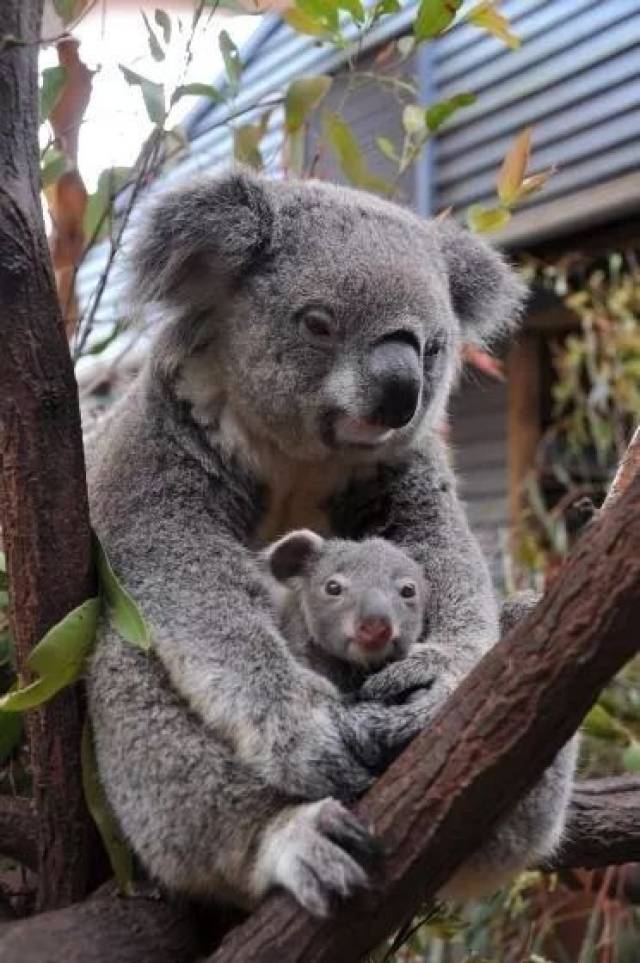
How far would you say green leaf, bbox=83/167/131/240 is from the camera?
2469 millimetres

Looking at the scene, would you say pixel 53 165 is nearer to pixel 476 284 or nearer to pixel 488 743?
pixel 476 284

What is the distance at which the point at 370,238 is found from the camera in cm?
199

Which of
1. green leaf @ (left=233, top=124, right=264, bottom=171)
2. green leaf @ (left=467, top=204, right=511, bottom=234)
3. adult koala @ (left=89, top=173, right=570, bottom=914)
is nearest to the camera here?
adult koala @ (left=89, top=173, right=570, bottom=914)

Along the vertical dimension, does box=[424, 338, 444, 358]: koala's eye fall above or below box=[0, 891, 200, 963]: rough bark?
above

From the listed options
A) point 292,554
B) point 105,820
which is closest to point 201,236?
point 292,554

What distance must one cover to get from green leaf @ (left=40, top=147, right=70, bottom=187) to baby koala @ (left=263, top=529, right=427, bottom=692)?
3.18 feet

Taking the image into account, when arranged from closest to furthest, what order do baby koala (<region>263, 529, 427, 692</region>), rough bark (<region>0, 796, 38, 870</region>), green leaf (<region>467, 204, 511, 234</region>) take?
baby koala (<region>263, 529, 427, 692</region>) < rough bark (<region>0, 796, 38, 870</region>) < green leaf (<region>467, 204, 511, 234</region>)

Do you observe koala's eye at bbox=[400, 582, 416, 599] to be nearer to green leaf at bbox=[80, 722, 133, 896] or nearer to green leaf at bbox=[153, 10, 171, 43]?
green leaf at bbox=[80, 722, 133, 896]

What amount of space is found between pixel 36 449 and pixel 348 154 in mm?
1376


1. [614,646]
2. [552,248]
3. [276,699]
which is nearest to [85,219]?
[276,699]

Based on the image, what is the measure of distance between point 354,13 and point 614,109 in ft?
5.37

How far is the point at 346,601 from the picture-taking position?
71.6 inches

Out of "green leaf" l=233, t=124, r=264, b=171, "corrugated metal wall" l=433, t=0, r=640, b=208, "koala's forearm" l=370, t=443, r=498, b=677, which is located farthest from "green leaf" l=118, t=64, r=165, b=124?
"corrugated metal wall" l=433, t=0, r=640, b=208

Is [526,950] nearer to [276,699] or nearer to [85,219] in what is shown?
[276,699]
